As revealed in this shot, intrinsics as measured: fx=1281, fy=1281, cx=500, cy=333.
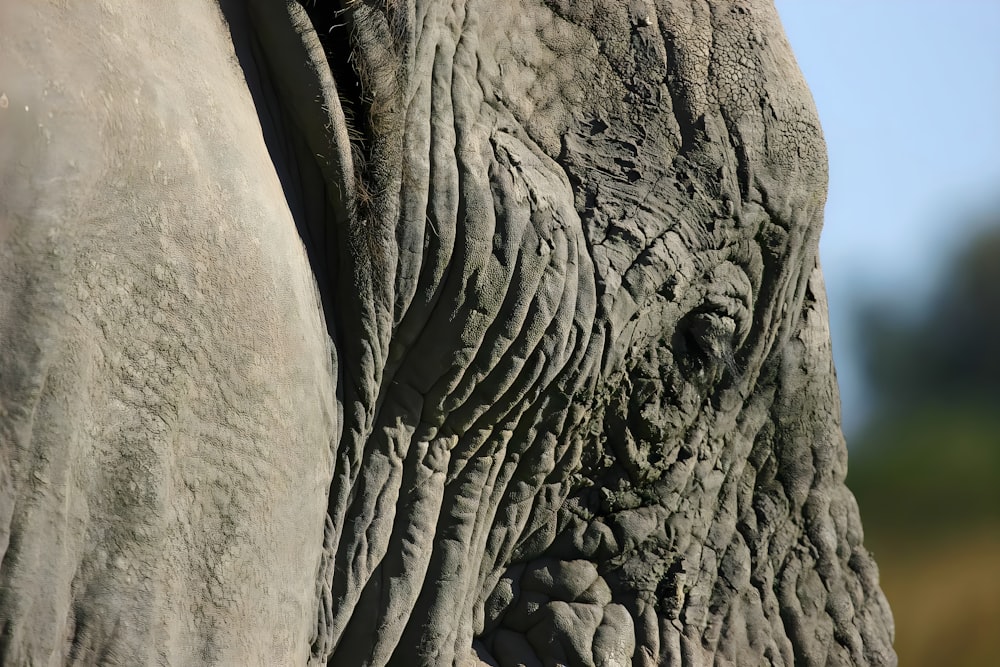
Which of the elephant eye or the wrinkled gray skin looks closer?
the wrinkled gray skin

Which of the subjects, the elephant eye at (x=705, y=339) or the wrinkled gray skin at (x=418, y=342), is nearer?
the wrinkled gray skin at (x=418, y=342)

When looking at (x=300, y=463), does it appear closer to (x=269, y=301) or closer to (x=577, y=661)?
(x=269, y=301)

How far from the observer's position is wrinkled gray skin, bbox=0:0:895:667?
1604 mm

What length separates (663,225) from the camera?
8.04 ft

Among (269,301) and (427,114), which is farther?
(427,114)

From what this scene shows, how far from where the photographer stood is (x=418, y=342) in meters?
2.20

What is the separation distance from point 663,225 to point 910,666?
4884 millimetres

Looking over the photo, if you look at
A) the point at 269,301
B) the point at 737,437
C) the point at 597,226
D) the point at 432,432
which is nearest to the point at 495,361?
the point at 432,432

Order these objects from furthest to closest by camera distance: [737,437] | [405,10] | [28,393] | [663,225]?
[737,437] < [663,225] < [405,10] < [28,393]

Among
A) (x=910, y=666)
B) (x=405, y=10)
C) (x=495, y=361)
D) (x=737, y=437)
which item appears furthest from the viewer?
(x=910, y=666)

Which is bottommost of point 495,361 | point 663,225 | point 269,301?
point 269,301

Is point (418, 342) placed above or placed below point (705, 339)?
below

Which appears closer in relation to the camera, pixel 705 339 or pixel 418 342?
pixel 418 342

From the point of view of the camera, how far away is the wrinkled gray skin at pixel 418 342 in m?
1.60
